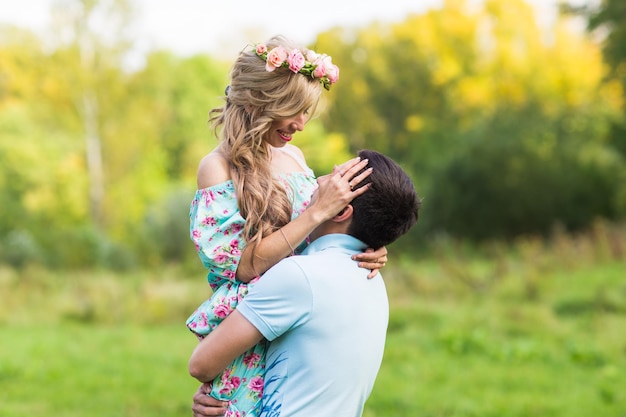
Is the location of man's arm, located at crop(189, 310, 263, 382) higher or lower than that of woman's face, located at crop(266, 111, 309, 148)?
lower

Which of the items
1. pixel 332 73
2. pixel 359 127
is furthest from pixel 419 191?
pixel 332 73

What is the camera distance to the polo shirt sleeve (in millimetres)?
2486

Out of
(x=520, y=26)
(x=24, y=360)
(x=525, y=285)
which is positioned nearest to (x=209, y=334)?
(x=24, y=360)

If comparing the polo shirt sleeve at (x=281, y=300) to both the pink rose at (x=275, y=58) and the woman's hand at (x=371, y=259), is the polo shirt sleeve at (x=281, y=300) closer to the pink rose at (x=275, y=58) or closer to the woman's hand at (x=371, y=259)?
the woman's hand at (x=371, y=259)

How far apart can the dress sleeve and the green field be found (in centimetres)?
466

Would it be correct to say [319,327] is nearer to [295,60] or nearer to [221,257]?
[221,257]

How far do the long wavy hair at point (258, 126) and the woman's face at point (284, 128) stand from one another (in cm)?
2

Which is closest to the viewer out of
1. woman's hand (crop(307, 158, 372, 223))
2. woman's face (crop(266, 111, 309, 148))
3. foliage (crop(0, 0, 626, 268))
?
woman's hand (crop(307, 158, 372, 223))

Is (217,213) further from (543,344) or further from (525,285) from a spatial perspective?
(525,285)

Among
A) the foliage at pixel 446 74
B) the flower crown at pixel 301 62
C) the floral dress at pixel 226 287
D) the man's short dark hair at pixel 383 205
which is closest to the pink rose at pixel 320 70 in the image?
the flower crown at pixel 301 62

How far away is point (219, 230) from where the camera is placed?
274 centimetres

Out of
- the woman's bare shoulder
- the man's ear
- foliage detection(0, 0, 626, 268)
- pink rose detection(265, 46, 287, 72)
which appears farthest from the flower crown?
foliage detection(0, 0, 626, 268)

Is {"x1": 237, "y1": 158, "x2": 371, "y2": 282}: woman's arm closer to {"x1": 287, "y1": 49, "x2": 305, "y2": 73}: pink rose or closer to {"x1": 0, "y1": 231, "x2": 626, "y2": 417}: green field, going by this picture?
{"x1": 287, "y1": 49, "x2": 305, "y2": 73}: pink rose

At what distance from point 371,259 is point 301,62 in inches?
27.0
